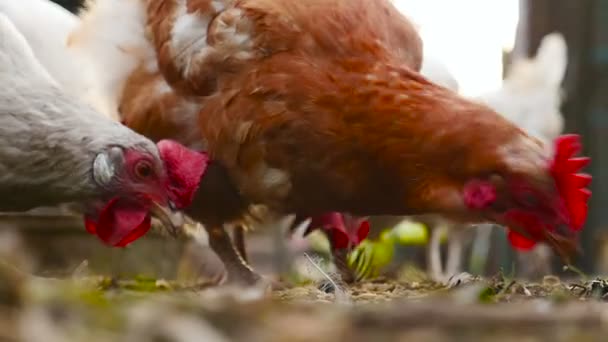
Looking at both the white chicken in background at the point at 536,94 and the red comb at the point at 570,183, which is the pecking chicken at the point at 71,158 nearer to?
the red comb at the point at 570,183

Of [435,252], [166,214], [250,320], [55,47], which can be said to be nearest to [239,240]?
[166,214]

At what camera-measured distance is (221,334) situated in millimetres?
571

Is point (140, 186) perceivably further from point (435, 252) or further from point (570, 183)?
point (435, 252)

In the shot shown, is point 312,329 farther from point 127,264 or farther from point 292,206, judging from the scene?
point 127,264

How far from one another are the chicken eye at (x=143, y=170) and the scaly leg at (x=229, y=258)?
1.44 ft

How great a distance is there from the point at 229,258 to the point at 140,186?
52 cm

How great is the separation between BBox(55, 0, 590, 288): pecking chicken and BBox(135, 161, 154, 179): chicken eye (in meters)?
0.18

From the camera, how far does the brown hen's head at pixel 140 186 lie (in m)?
2.37

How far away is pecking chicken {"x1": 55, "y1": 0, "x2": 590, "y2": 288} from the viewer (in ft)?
7.14

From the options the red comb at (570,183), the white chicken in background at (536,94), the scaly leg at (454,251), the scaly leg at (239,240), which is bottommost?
the scaly leg at (454,251)

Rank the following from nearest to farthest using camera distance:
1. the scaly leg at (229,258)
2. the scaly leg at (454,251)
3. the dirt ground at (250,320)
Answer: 1. the dirt ground at (250,320)
2. the scaly leg at (229,258)
3. the scaly leg at (454,251)

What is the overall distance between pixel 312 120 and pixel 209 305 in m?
1.74

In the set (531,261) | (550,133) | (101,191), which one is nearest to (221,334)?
(101,191)

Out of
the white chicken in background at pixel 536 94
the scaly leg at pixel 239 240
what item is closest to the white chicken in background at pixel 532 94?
the white chicken in background at pixel 536 94
